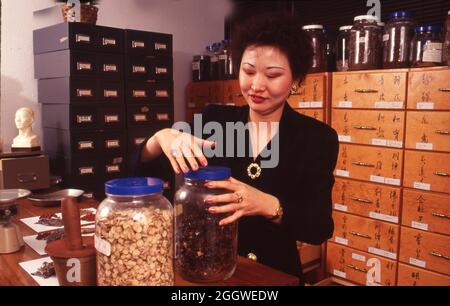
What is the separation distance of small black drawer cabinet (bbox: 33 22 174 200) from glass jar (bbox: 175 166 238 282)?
160 centimetres

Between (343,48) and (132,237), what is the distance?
93.8 inches

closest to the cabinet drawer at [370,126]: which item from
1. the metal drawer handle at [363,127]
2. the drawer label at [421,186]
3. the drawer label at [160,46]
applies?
the metal drawer handle at [363,127]

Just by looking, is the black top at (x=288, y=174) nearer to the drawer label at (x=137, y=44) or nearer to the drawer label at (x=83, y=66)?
the drawer label at (x=83, y=66)

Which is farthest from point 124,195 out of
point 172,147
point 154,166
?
point 154,166

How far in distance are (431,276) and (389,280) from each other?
10.6 inches

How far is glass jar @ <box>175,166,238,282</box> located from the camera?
856 mm

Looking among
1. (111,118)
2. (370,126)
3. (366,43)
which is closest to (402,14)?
(366,43)

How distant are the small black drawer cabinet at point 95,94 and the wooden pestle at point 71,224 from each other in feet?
5.32

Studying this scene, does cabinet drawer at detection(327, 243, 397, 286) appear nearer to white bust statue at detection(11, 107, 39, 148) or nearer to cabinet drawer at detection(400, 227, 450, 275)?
cabinet drawer at detection(400, 227, 450, 275)

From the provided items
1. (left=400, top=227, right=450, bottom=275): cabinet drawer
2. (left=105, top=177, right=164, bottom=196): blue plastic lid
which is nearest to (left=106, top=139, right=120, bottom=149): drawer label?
(left=400, top=227, right=450, bottom=275): cabinet drawer

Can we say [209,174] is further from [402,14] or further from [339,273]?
[339,273]

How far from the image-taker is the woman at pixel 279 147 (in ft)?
3.86

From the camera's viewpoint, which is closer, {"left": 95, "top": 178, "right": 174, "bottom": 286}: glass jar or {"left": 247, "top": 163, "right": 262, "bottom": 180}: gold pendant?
{"left": 95, "top": 178, "right": 174, "bottom": 286}: glass jar

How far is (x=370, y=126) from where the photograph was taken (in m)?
2.50
